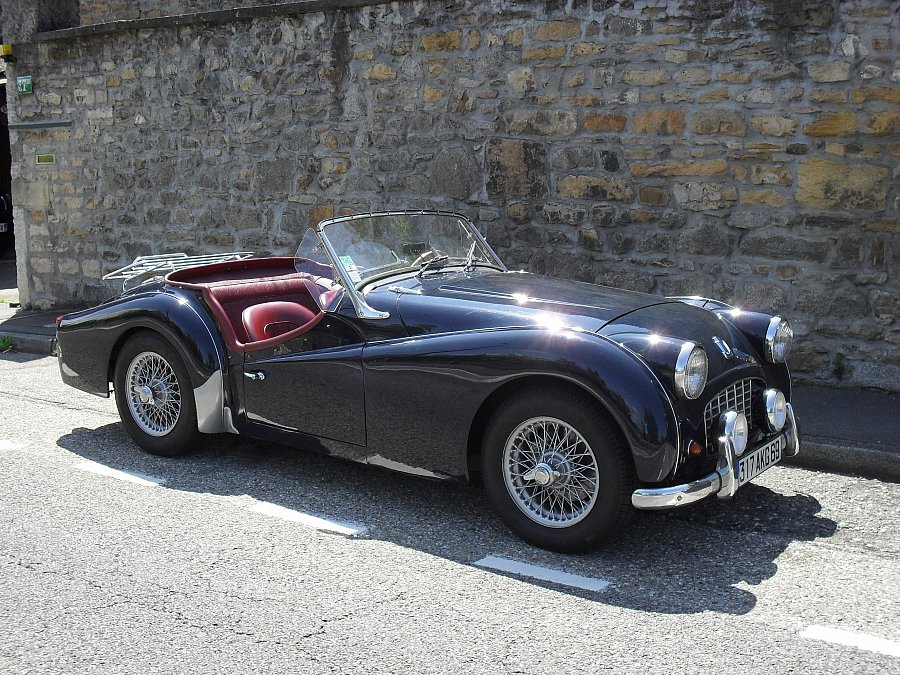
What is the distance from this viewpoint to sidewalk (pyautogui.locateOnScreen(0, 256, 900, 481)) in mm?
5344

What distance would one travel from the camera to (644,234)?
24.7 ft

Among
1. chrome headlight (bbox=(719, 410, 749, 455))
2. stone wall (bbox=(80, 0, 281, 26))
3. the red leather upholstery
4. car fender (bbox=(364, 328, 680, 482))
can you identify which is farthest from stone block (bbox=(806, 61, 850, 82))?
stone wall (bbox=(80, 0, 281, 26))

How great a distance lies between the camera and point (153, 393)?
5.62 metres

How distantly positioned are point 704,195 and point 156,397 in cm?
425

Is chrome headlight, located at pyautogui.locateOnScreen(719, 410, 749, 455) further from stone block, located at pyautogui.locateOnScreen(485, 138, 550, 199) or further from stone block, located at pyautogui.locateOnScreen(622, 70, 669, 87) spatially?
stone block, located at pyautogui.locateOnScreen(485, 138, 550, 199)

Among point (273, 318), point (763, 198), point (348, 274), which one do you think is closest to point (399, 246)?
point (348, 274)

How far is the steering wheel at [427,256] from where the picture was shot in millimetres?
5301

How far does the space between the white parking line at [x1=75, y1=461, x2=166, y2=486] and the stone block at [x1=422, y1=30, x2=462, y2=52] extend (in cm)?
468

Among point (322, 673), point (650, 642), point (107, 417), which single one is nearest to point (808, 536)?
point (650, 642)

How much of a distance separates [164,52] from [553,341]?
7438 mm

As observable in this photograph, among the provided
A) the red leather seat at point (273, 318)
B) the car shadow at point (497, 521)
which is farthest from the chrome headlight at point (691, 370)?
the red leather seat at point (273, 318)

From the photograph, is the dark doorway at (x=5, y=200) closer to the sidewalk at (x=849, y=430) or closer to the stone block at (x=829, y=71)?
the stone block at (x=829, y=71)

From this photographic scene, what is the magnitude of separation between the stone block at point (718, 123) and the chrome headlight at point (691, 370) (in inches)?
138

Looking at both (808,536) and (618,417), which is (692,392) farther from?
(808,536)
